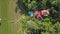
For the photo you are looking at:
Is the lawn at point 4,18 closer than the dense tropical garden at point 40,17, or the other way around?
the dense tropical garden at point 40,17

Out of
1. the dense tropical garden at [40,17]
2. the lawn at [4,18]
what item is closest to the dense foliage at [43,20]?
the dense tropical garden at [40,17]

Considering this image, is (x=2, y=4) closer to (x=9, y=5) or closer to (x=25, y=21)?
(x=9, y=5)

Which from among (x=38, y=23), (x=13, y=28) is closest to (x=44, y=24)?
(x=38, y=23)

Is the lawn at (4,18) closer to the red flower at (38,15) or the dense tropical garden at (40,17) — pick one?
the dense tropical garden at (40,17)

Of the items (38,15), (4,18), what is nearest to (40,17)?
(38,15)

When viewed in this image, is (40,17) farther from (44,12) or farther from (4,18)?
(4,18)

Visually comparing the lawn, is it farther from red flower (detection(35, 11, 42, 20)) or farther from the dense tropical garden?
red flower (detection(35, 11, 42, 20))
